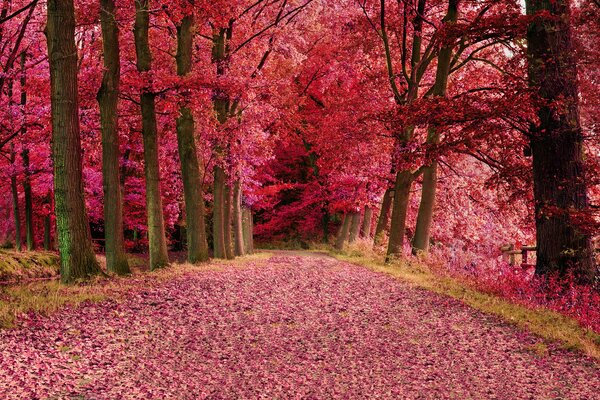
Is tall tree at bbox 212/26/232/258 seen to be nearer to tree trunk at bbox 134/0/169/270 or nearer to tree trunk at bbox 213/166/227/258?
tree trunk at bbox 213/166/227/258

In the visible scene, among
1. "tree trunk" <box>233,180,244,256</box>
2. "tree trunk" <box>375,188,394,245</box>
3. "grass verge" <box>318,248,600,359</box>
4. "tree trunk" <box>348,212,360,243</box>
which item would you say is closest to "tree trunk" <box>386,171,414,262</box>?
"grass verge" <box>318,248,600,359</box>

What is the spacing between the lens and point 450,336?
29.3ft

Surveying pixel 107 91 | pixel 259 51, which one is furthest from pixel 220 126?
pixel 107 91

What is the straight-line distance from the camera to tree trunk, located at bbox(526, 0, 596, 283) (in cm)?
1159

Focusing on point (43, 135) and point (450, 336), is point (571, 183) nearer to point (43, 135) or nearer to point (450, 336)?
point (450, 336)

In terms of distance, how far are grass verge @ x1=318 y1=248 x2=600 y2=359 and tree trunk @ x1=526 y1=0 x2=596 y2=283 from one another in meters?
1.58

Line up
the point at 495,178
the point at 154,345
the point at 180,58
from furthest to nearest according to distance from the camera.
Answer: the point at 180,58, the point at 495,178, the point at 154,345

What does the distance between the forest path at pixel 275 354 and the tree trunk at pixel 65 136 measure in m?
1.76

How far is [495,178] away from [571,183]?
1.55 meters

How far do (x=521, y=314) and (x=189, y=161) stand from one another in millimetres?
11027

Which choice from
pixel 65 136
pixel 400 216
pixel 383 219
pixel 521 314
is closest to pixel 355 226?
pixel 383 219

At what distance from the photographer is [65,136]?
441 inches

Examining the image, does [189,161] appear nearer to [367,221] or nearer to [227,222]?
[227,222]

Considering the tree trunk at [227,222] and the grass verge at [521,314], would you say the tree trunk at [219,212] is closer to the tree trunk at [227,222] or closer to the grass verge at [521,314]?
the tree trunk at [227,222]
